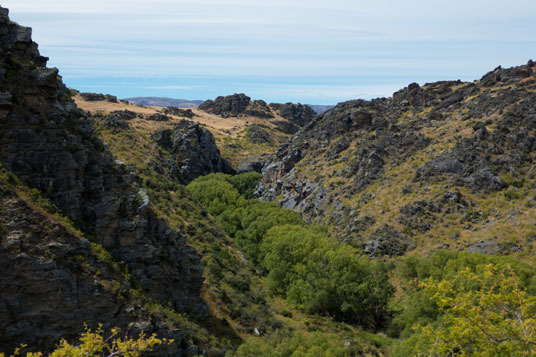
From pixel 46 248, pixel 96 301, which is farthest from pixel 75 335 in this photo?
pixel 46 248

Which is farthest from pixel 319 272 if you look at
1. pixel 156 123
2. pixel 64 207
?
pixel 156 123

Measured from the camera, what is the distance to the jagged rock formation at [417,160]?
217 ft

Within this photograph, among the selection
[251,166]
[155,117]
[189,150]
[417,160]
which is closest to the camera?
[417,160]

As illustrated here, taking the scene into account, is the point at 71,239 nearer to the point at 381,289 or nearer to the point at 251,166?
the point at 381,289

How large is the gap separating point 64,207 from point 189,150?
9846 cm

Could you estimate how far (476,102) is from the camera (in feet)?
282

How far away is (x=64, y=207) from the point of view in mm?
26172

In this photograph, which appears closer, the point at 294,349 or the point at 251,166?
the point at 294,349

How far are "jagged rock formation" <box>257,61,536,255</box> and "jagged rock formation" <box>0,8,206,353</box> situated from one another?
4381cm

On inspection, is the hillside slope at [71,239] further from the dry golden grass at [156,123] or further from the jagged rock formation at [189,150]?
the dry golden grass at [156,123]

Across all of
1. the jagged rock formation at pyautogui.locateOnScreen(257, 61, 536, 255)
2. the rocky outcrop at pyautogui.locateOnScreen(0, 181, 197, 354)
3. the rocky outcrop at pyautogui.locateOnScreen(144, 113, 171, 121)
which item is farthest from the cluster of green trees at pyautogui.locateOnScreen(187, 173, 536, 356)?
the rocky outcrop at pyautogui.locateOnScreen(144, 113, 171, 121)

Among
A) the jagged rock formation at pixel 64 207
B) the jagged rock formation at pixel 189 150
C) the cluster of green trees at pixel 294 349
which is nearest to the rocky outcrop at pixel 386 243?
the cluster of green trees at pixel 294 349

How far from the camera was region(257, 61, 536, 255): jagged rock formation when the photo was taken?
217 ft

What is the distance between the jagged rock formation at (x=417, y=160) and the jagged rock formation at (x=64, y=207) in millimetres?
43805
